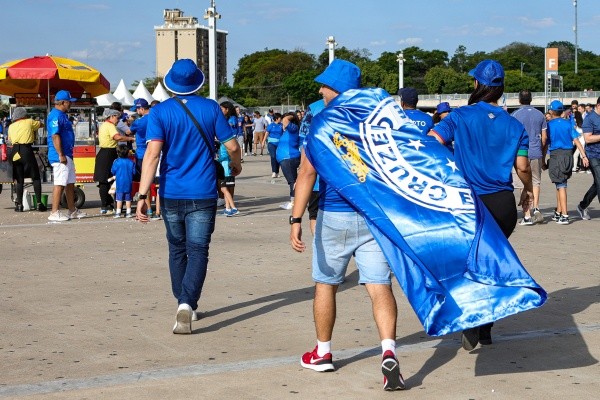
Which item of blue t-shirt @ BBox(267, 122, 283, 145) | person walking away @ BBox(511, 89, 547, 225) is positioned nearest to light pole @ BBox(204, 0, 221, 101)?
blue t-shirt @ BBox(267, 122, 283, 145)

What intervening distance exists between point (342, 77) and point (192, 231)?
1.98 metres

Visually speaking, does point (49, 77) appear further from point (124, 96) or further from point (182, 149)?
point (124, 96)

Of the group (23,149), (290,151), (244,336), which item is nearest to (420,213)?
(244,336)

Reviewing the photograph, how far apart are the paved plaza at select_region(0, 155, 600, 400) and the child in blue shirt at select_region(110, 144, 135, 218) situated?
333 centimetres

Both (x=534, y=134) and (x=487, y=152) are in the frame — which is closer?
(x=487, y=152)

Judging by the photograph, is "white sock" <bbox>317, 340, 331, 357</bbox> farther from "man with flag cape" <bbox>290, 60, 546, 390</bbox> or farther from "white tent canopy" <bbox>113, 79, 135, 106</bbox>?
"white tent canopy" <bbox>113, 79, 135, 106</bbox>

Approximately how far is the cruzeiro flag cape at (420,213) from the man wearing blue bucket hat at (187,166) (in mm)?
1754

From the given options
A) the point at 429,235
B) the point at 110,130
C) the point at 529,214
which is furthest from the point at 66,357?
the point at 110,130

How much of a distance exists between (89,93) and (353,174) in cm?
1501

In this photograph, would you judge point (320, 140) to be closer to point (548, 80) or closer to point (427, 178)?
point (427, 178)

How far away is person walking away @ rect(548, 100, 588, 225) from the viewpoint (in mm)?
13992

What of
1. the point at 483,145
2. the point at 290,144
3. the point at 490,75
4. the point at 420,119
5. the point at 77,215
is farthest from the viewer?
the point at 290,144

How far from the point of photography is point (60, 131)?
45.4 ft

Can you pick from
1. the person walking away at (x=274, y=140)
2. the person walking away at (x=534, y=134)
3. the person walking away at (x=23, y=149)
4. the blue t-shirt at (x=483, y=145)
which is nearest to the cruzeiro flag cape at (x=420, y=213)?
the blue t-shirt at (x=483, y=145)
